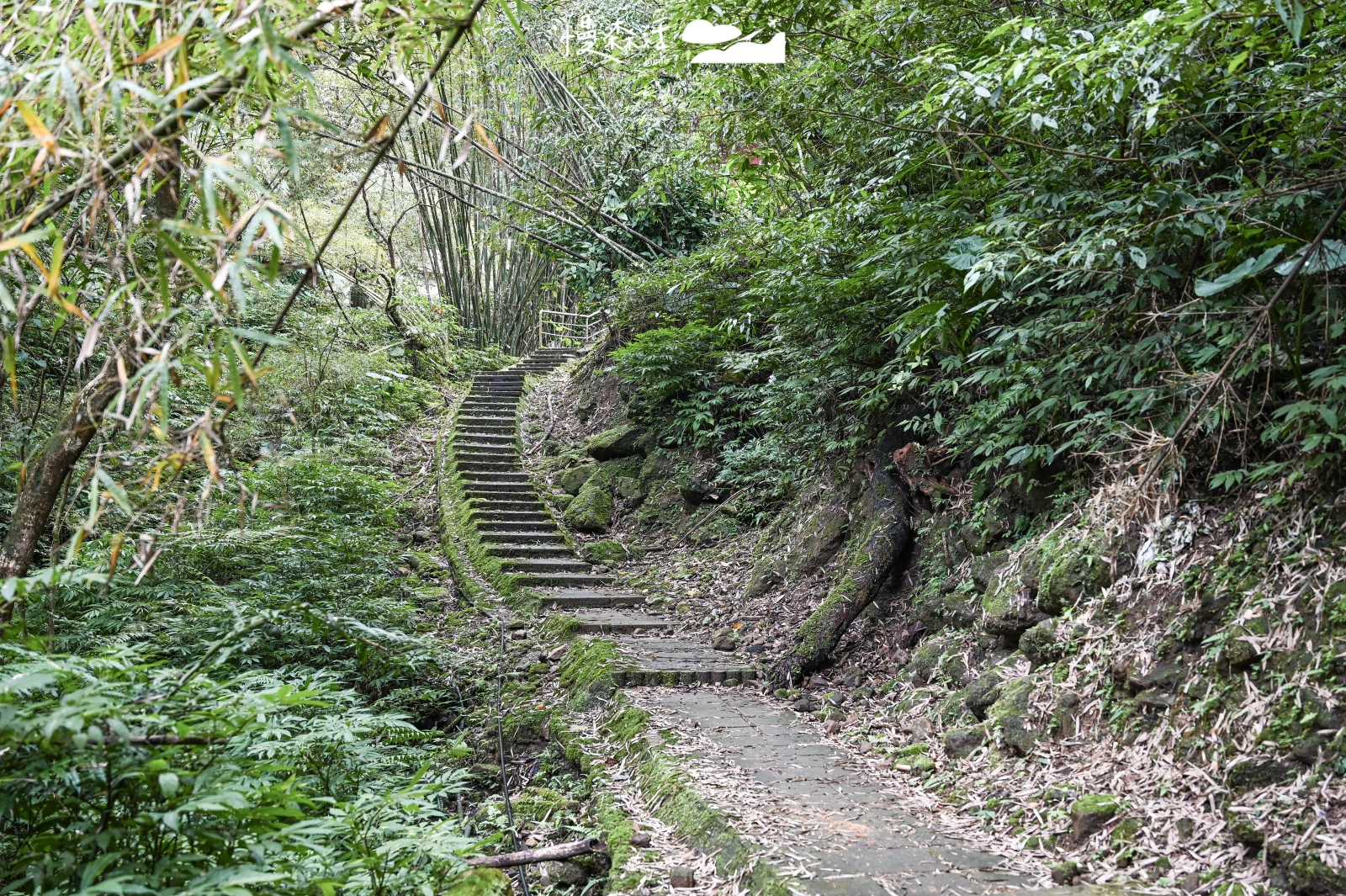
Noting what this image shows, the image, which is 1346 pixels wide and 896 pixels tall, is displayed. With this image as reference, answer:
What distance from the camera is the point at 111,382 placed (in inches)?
81.8

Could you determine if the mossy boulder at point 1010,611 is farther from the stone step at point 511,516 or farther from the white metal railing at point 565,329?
the white metal railing at point 565,329

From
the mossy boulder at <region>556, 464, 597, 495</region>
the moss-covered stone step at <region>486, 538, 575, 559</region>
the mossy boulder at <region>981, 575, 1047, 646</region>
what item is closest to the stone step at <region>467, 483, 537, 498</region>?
the mossy boulder at <region>556, 464, 597, 495</region>

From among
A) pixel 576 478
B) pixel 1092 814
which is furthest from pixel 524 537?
pixel 1092 814

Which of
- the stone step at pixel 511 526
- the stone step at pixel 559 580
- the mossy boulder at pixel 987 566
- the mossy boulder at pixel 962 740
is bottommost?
the mossy boulder at pixel 962 740

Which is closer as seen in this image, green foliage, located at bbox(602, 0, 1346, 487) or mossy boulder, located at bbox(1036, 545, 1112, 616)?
green foliage, located at bbox(602, 0, 1346, 487)

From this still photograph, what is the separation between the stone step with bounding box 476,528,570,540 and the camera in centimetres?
766

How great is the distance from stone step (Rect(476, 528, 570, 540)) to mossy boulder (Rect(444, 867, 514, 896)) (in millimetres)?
5031

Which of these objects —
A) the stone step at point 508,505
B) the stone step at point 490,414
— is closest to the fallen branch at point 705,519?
A: the stone step at point 508,505

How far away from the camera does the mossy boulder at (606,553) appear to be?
7.52m

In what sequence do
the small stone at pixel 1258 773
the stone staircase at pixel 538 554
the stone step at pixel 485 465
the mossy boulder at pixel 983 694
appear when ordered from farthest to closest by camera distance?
1. the stone step at pixel 485 465
2. the stone staircase at pixel 538 554
3. the mossy boulder at pixel 983 694
4. the small stone at pixel 1258 773

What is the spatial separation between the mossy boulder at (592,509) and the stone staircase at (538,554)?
282 millimetres

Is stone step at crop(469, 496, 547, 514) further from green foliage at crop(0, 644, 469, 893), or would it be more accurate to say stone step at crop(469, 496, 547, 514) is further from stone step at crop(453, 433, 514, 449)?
green foliage at crop(0, 644, 469, 893)

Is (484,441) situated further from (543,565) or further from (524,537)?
(543,565)

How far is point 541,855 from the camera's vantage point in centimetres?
287
